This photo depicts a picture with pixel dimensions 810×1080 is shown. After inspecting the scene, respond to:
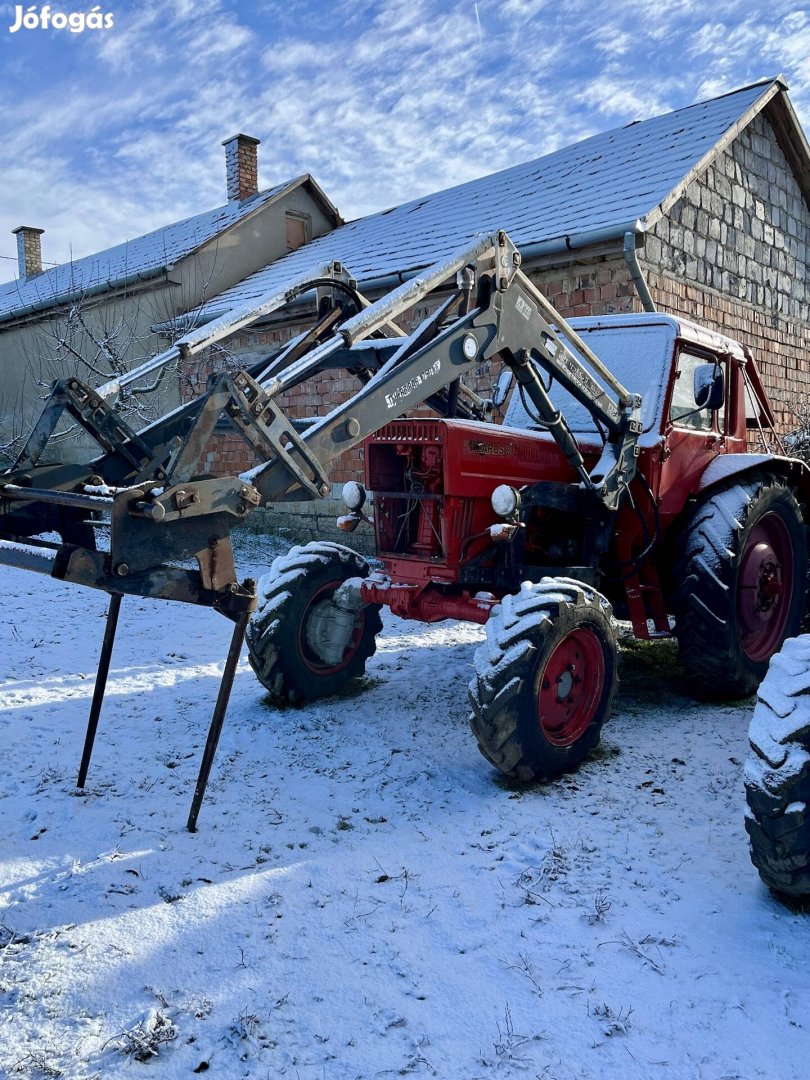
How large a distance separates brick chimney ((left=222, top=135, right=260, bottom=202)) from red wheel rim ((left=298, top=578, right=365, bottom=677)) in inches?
592

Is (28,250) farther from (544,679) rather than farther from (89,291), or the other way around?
(544,679)

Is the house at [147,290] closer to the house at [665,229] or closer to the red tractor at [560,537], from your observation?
the house at [665,229]

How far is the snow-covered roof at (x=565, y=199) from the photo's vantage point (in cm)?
880

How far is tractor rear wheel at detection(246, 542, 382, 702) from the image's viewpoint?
4.87 metres

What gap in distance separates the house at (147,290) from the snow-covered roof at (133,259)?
1.8 inches

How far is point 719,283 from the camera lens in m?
10.1

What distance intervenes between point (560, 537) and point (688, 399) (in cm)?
130

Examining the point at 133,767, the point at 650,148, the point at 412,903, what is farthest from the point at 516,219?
the point at 412,903

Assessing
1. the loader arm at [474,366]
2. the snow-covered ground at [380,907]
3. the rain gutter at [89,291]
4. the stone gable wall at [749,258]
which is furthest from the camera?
the rain gutter at [89,291]

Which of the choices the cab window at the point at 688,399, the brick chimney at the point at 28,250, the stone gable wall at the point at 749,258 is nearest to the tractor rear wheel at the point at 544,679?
the cab window at the point at 688,399

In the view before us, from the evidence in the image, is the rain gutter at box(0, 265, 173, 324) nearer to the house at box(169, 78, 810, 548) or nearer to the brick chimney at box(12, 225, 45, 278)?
the house at box(169, 78, 810, 548)

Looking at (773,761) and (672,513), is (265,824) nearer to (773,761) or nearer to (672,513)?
(773,761)

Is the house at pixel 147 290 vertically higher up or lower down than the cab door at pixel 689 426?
higher up

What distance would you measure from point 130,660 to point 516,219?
7102 mm
